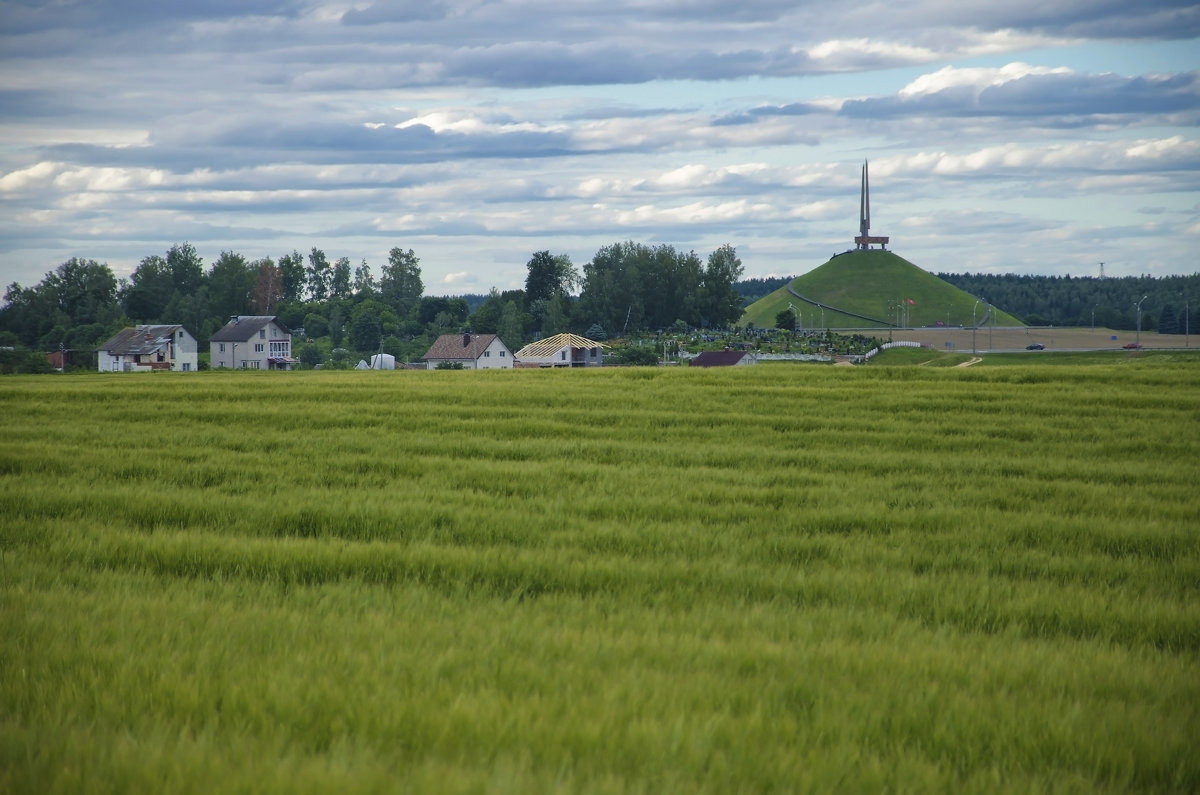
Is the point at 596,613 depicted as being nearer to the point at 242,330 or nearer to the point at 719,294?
the point at 242,330

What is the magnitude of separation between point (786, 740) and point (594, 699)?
0.90 m

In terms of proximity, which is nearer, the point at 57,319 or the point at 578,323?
the point at 57,319

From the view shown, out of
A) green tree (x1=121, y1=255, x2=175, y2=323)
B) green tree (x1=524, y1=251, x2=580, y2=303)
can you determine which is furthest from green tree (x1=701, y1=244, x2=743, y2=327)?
green tree (x1=121, y1=255, x2=175, y2=323)

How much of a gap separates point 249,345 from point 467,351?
2277cm

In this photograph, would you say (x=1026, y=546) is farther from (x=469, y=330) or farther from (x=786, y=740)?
(x=469, y=330)

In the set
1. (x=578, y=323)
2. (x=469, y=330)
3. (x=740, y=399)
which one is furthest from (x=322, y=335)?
(x=740, y=399)

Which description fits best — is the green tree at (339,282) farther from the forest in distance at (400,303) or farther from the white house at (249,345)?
the white house at (249,345)

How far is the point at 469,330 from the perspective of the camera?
12350 cm

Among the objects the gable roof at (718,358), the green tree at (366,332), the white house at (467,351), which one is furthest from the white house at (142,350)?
the gable roof at (718,358)

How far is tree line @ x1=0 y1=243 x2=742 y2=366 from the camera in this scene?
11725 cm

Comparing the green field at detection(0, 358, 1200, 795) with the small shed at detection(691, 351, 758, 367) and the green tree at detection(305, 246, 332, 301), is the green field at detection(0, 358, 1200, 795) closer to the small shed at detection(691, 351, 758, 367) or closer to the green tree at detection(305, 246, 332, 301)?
the small shed at detection(691, 351, 758, 367)

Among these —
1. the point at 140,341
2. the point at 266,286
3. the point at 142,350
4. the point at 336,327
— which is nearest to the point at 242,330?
the point at 140,341

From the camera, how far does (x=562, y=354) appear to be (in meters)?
99.8

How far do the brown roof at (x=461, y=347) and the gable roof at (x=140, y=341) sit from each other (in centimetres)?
2513
